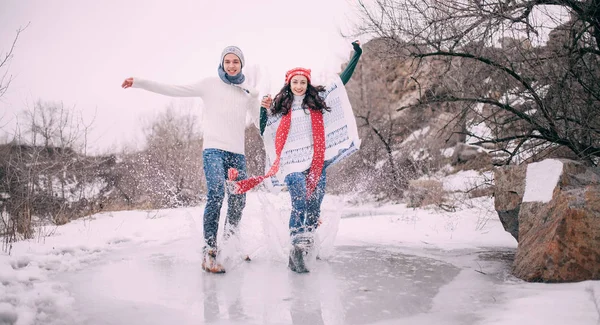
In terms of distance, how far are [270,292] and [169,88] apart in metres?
2.15

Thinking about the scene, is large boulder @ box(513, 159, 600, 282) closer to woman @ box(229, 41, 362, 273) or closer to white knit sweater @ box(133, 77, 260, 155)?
woman @ box(229, 41, 362, 273)

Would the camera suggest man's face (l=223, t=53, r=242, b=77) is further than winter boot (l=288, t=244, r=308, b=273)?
Yes

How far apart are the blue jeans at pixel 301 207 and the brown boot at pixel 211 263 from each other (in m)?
0.66

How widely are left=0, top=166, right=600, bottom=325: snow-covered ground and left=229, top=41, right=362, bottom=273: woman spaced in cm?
56

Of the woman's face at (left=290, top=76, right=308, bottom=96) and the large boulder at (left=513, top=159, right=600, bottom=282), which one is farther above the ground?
the woman's face at (left=290, top=76, right=308, bottom=96)

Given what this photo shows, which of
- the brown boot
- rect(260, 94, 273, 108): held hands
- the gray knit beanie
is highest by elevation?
the gray knit beanie

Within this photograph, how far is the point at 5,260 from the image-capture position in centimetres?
354

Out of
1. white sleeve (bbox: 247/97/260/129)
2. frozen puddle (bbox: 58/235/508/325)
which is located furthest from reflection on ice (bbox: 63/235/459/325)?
white sleeve (bbox: 247/97/260/129)

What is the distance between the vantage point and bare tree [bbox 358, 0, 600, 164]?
3.90 m

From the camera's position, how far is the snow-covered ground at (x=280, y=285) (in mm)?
2463

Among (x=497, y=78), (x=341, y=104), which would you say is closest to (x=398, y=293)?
(x=341, y=104)

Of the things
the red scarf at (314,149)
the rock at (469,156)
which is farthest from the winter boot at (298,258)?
the rock at (469,156)

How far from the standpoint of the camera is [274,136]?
171 inches

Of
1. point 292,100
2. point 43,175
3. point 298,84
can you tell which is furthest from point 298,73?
point 43,175
